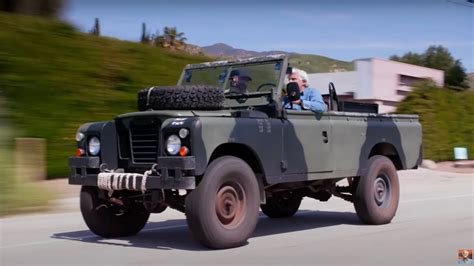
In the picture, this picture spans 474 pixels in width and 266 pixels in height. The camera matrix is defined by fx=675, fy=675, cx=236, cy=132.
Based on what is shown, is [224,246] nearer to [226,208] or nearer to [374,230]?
[226,208]

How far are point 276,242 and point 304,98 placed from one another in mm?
1927

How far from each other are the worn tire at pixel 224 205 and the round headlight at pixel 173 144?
0.38m

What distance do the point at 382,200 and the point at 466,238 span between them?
1.47 meters

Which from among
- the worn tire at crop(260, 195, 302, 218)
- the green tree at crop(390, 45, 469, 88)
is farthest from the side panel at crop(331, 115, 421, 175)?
the green tree at crop(390, 45, 469, 88)

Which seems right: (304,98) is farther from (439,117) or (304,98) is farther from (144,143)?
(439,117)

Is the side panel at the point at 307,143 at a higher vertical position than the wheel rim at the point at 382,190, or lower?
higher

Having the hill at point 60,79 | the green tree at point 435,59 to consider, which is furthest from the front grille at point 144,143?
the green tree at point 435,59

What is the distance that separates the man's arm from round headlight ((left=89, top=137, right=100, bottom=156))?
2.56 meters

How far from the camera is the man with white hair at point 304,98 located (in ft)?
27.4

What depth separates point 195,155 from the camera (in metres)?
6.62

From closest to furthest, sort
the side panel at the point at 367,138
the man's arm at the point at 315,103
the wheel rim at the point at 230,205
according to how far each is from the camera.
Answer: the wheel rim at the point at 230,205, the man's arm at the point at 315,103, the side panel at the point at 367,138

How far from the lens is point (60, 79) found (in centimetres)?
1403

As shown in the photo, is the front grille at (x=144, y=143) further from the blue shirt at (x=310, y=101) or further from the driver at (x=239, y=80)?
the blue shirt at (x=310, y=101)

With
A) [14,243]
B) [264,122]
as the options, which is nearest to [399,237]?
[264,122]
